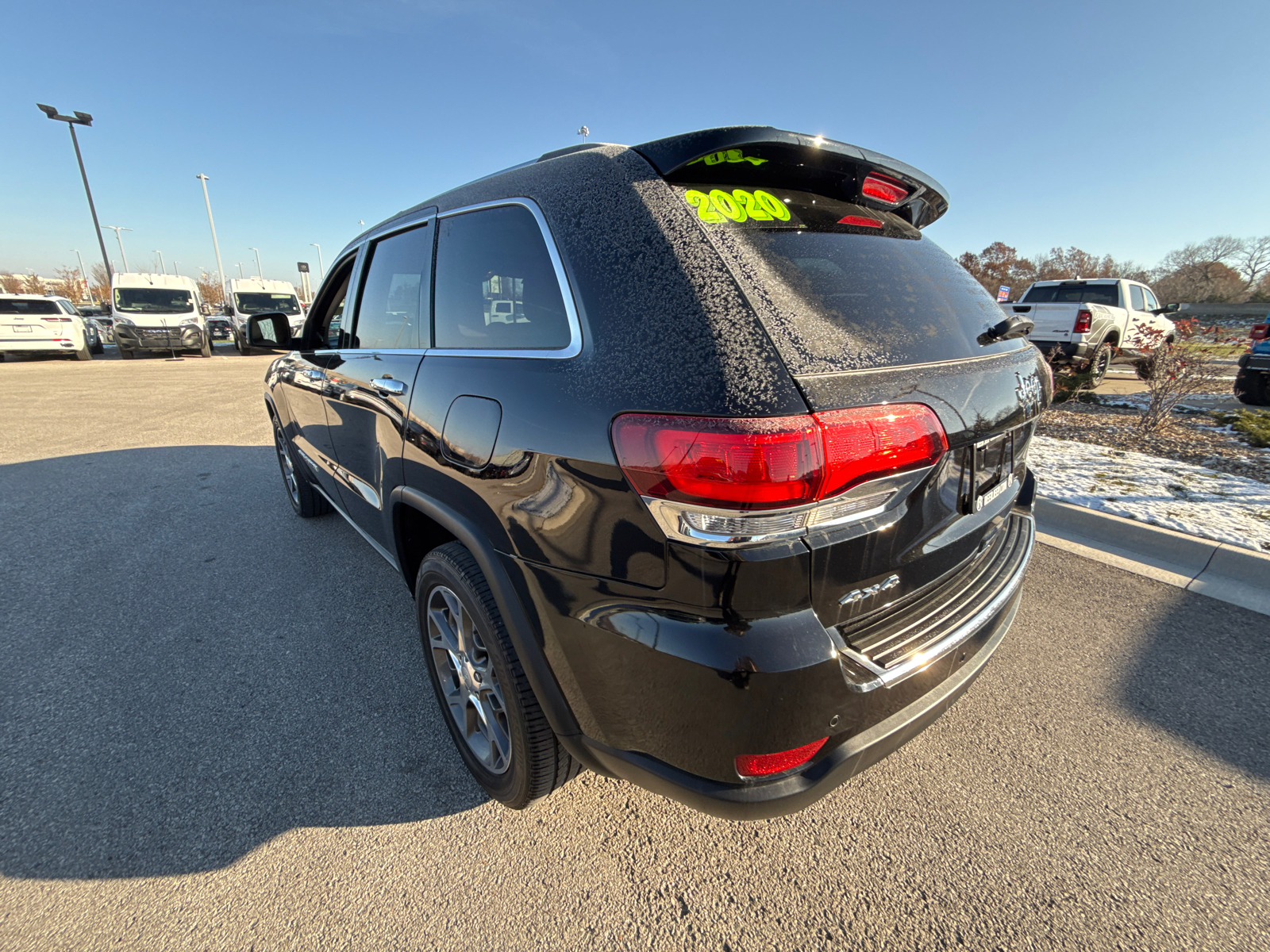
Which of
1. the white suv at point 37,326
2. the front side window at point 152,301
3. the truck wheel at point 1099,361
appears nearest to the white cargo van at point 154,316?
the front side window at point 152,301

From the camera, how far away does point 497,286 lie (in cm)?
180

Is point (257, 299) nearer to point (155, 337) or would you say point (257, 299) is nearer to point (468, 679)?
point (155, 337)

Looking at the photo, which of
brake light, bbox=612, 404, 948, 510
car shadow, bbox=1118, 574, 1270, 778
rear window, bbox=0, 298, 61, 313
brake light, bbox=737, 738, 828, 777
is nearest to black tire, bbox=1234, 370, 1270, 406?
car shadow, bbox=1118, 574, 1270, 778

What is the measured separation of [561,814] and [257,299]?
25.0 m

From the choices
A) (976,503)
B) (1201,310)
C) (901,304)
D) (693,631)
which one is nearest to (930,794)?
(976,503)

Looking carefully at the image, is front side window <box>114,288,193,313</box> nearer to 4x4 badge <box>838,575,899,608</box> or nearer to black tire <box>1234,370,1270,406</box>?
4x4 badge <box>838,575,899,608</box>

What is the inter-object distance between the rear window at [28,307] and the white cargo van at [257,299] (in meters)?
4.52

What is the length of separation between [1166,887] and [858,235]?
2038 mm

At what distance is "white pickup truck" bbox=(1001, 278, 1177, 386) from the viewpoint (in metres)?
8.93

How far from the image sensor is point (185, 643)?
273 cm

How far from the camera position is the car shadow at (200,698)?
181cm

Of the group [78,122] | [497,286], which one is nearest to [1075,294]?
[497,286]

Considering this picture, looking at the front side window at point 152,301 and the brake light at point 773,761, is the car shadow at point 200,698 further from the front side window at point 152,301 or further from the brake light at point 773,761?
the front side window at point 152,301

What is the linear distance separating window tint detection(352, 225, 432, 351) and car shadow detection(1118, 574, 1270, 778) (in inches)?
124
